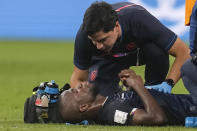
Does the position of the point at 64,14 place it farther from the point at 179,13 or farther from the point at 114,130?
the point at 114,130

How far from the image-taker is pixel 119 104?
5.84 metres

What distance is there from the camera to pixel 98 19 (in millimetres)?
6016

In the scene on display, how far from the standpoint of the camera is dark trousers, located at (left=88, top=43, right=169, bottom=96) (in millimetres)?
7059

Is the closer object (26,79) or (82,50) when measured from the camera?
(82,50)

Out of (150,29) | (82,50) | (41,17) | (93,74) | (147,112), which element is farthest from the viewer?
(41,17)

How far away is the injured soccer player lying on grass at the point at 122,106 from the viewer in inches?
226

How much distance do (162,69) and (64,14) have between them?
11.2 m

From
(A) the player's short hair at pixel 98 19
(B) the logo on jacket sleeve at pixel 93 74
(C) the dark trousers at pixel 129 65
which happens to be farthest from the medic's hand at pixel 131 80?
(B) the logo on jacket sleeve at pixel 93 74

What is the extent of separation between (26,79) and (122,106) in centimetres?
728

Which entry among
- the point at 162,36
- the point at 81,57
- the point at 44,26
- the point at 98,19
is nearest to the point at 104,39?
the point at 98,19

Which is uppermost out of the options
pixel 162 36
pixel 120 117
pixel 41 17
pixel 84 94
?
pixel 162 36

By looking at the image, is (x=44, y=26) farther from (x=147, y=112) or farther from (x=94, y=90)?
(x=147, y=112)

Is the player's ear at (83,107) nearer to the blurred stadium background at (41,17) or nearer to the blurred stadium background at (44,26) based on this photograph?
the blurred stadium background at (44,26)

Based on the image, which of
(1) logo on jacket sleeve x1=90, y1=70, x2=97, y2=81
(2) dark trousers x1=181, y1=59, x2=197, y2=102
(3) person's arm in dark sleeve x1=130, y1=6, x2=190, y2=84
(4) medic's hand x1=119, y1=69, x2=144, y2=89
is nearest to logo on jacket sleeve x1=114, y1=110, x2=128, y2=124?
(4) medic's hand x1=119, y1=69, x2=144, y2=89
